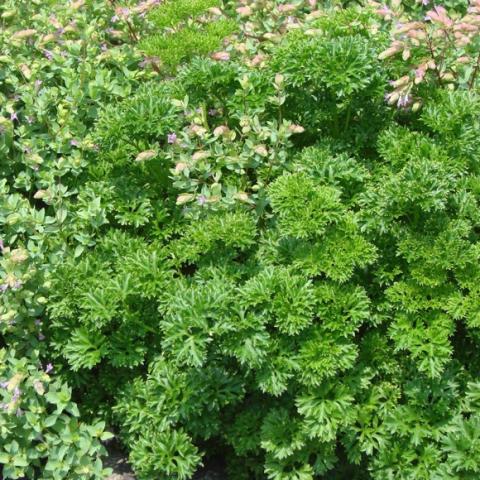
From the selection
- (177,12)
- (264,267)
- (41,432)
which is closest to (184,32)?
(177,12)

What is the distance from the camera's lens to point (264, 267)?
11.0ft

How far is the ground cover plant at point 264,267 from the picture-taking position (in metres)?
3.19

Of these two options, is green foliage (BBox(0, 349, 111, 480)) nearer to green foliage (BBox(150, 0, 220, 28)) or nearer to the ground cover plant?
the ground cover plant

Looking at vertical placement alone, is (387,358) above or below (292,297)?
below

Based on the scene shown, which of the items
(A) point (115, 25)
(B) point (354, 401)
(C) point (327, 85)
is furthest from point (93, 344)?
(A) point (115, 25)

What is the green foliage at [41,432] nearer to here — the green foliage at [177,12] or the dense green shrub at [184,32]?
the dense green shrub at [184,32]

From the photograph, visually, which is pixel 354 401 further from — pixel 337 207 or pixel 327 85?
pixel 327 85

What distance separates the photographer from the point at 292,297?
10.3 ft

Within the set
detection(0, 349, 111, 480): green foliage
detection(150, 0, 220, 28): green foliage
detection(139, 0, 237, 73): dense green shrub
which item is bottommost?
detection(0, 349, 111, 480): green foliage

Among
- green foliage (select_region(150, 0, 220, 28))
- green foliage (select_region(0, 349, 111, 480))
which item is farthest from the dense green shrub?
green foliage (select_region(0, 349, 111, 480))

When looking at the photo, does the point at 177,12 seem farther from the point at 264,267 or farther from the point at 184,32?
the point at 264,267

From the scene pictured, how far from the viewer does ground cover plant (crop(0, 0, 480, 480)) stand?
3.19 m

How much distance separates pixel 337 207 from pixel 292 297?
0.41 metres

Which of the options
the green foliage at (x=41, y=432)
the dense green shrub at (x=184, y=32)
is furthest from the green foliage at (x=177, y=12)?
the green foliage at (x=41, y=432)
